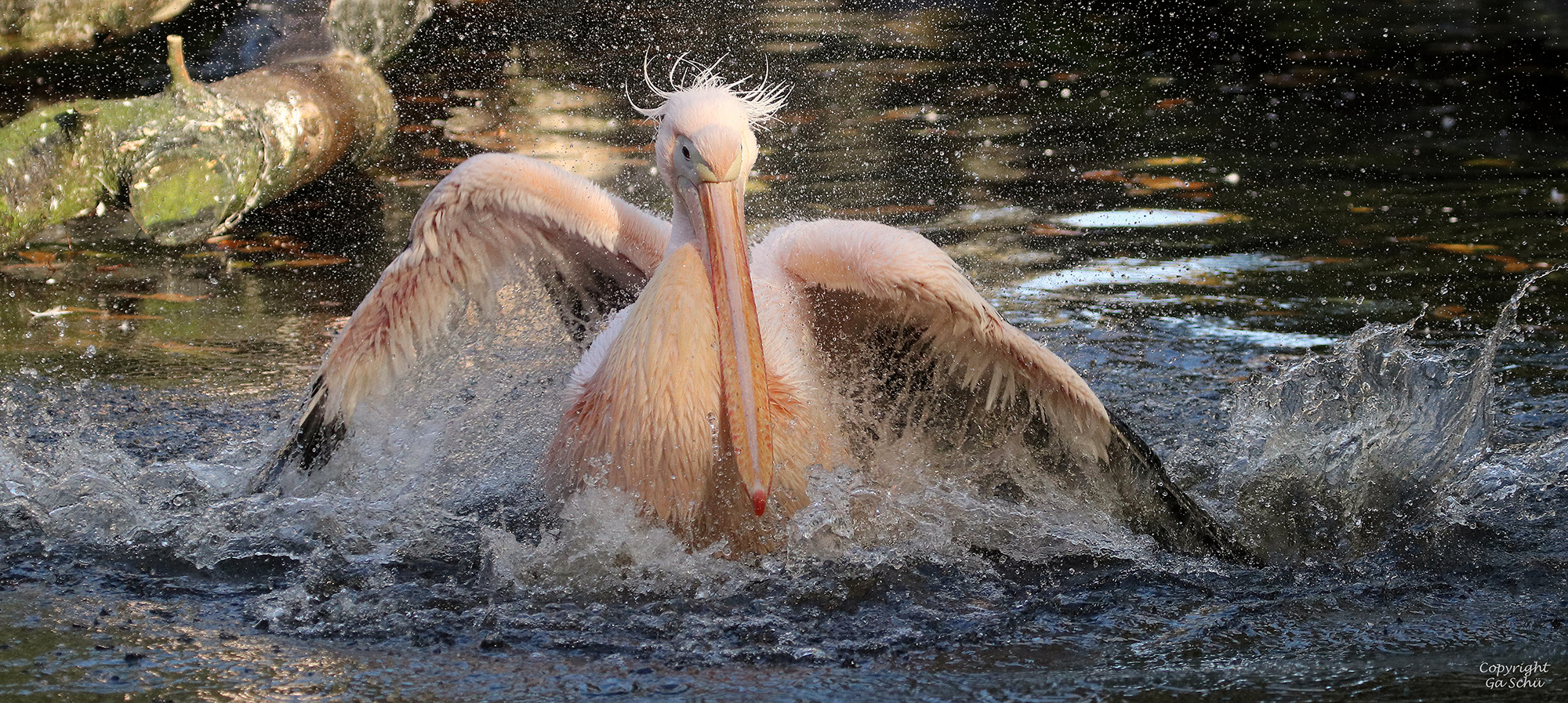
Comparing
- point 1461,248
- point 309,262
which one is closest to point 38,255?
point 309,262

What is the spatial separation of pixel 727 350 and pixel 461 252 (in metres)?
0.93

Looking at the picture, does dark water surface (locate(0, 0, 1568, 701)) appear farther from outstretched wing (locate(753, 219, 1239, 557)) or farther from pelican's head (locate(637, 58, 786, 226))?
pelican's head (locate(637, 58, 786, 226))

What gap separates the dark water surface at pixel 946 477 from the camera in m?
3.33

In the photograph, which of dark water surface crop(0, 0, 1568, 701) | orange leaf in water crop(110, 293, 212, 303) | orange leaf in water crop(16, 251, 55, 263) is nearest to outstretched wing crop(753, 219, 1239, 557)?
dark water surface crop(0, 0, 1568, 701)

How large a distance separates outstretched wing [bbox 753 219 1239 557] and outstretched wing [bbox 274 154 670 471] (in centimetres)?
50

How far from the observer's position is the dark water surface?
333 cm

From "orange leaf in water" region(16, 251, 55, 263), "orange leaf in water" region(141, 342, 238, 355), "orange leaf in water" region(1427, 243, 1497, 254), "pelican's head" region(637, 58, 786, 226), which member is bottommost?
"orange leaf in water" region(141, 342, 238, 355)

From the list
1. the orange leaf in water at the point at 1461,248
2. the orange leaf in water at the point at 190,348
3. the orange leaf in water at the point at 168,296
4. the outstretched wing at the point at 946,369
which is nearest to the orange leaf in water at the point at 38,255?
the orange leaf in water at the point at 168,296

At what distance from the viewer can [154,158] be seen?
7.25 metres

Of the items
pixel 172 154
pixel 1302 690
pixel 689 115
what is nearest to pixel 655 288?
pixel 689 115

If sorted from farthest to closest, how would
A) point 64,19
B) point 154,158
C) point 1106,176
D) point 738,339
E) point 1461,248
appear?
1. point 64,19
2. point 1106,176
3. point 154,158
4. point 1461,248
5. point 738,339

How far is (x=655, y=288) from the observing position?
151 inches

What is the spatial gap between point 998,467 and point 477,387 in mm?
1794

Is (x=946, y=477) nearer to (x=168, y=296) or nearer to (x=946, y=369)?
(x=946, y=369)
